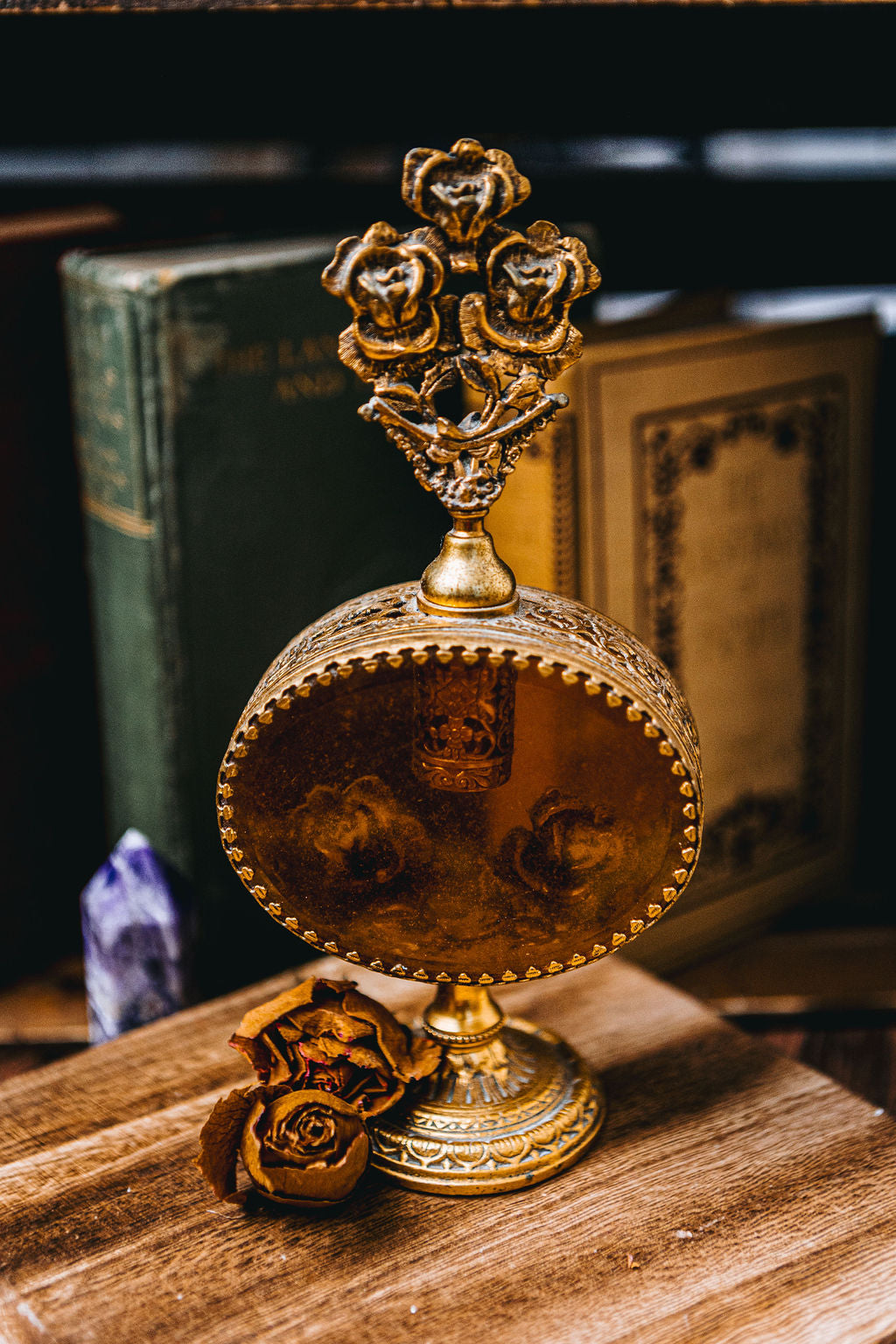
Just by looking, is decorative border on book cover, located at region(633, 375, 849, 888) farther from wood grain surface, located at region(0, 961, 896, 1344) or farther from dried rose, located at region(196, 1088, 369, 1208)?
dried rose, located at region(196, 1088, 369, 1208)

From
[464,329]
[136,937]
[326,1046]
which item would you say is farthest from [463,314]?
[136,937]

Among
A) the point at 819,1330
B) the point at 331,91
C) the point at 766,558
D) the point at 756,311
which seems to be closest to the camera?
the point at 819,1330

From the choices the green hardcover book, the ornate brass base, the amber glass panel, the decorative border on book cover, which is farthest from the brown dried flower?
the decorative border on book cover

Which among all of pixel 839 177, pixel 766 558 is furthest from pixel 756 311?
pixel 766 558

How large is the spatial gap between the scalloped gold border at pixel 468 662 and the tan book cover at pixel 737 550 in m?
0.42

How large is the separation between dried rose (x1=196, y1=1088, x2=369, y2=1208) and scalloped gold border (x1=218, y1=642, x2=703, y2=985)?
8cm

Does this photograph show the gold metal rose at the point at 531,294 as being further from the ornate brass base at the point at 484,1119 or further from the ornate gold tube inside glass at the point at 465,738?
the ornate brass base at the point at 484,1119

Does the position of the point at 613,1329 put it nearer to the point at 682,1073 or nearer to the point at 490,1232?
the point at 490,1232

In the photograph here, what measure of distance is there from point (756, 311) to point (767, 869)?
0.70 m

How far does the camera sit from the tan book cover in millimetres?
1061

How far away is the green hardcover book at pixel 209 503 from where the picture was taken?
3.11 ft

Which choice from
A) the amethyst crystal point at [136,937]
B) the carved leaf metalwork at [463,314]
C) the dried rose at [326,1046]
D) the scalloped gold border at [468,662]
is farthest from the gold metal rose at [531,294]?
the amethyst crystal point at [136,937]

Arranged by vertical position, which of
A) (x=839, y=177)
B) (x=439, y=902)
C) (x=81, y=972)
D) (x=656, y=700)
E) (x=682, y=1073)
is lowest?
(x=81, y=972)

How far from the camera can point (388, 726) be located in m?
0.68
